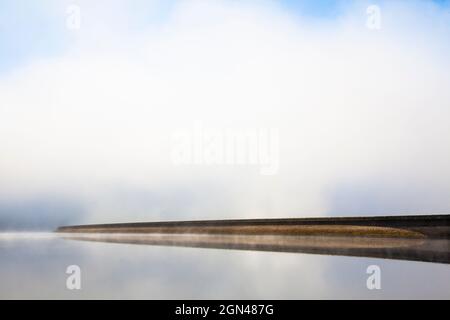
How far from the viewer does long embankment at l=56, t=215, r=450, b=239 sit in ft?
7.98

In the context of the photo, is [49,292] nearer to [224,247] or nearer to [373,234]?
[224,247]

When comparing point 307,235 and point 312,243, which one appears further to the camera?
point 307,235

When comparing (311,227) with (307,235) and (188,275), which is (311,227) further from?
(188,275)

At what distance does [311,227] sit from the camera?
2.70m

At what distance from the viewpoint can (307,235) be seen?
8.87 ft

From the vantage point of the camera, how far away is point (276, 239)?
108 inches

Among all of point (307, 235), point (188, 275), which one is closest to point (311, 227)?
point (307, 235)

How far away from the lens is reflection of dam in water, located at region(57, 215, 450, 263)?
2.24 meters

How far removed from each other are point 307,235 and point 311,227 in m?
0.06

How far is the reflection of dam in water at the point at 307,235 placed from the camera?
224 cm

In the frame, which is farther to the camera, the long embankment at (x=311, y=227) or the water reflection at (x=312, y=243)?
the long embankment at (x=311, y=227)

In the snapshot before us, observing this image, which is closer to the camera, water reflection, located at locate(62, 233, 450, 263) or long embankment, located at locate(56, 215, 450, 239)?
water reflection, located at locate(62, 233, 450, 263)
